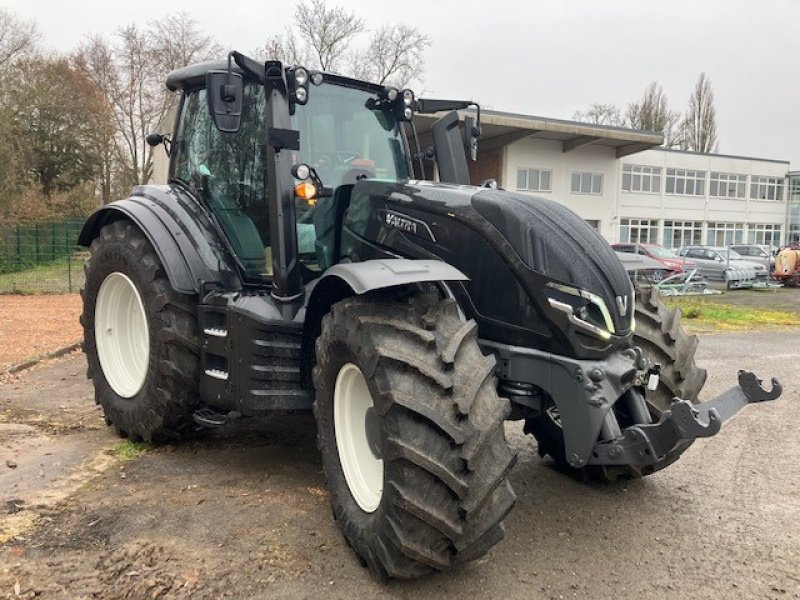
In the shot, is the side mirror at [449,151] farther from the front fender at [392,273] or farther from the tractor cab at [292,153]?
the front fender at [392,273]

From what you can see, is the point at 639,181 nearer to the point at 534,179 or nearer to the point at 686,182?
the point at 686,182

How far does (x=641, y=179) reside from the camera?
136 ft

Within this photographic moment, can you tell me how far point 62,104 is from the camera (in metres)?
30.1

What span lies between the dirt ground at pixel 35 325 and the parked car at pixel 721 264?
1974cm

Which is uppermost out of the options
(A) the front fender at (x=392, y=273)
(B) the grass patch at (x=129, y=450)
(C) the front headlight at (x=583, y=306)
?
(A) the front fender at (x=392, y=273)

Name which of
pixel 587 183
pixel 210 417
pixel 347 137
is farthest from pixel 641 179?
pixel 210 417

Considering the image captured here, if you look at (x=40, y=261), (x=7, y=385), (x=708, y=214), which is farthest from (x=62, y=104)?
(x=708, y=214)

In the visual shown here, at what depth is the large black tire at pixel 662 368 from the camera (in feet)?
12.5

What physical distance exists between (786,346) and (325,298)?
30.4 feet

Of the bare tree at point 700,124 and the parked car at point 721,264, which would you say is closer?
the parked car at point 721,264

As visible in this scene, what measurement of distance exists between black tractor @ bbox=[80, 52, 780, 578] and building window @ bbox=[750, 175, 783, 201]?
49.5 metres

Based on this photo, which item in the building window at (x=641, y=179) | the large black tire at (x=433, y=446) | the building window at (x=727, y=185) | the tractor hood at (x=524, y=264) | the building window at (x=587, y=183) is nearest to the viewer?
the large black tire at (x=433, y=446)

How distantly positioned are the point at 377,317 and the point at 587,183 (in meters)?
35.8

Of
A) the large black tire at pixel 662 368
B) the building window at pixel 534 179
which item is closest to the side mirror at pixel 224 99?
the large black tire at pixel 662 368
